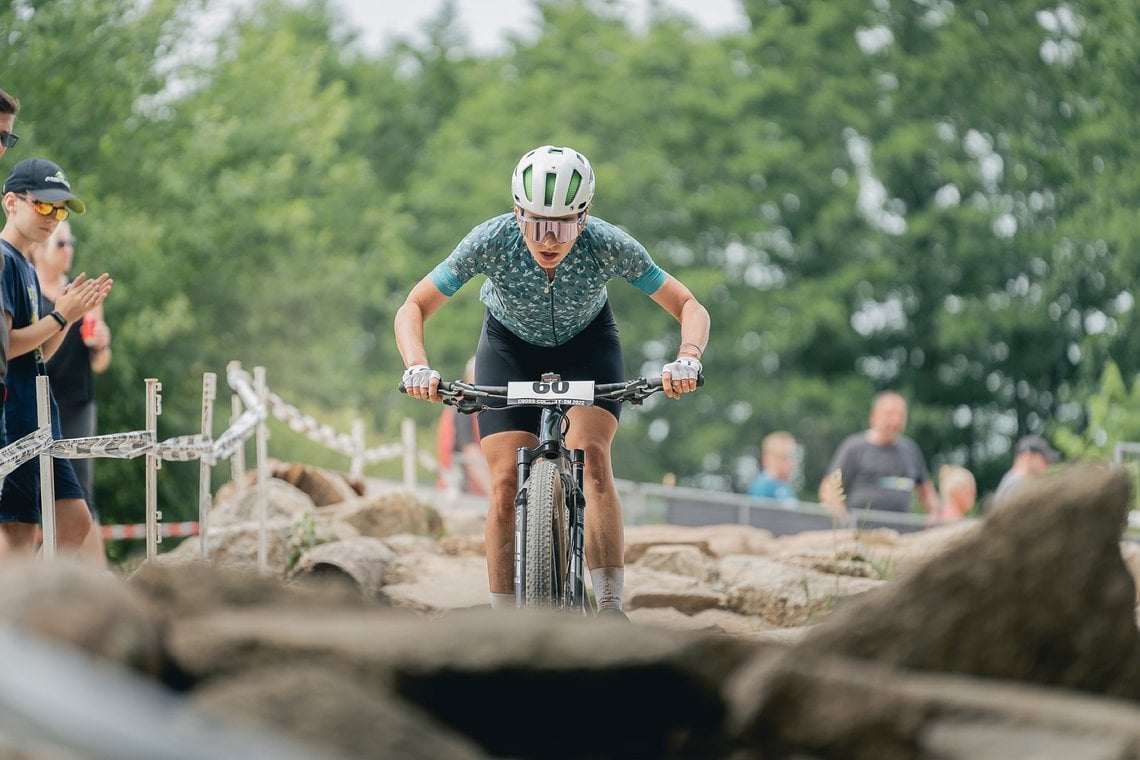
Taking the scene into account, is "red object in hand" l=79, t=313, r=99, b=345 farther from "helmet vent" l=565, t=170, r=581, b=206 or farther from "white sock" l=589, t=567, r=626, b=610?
"helmet vent" l=565, t=170, r=581, b=206

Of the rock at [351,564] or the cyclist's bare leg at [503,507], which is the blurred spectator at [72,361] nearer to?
the rock at [351,564]

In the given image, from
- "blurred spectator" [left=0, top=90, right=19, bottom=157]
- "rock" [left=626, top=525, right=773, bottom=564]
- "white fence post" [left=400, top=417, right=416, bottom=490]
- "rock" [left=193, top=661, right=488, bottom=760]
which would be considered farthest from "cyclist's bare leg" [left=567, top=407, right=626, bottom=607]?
"white fence post" [left=400, top=417, right=416, bottom=490]

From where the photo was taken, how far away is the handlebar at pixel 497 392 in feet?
21.6

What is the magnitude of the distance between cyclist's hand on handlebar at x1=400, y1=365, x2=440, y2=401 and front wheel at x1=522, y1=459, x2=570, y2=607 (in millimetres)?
468

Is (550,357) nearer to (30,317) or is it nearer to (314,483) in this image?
(30,317)

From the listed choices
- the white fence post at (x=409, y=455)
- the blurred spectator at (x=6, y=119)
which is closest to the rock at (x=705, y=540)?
the blurred spectator at (x=6, y=119)

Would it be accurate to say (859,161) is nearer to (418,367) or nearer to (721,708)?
(418,367)

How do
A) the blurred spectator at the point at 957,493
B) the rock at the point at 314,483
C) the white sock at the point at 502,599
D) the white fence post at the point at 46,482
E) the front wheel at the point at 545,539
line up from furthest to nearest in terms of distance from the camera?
the blurred spectator at the point at 957,493 → the rock at the point at 314,483 → the white fence post at the point at 46,482 → the white sock at the point at 502,599 → the front wheel at the point at 545,539

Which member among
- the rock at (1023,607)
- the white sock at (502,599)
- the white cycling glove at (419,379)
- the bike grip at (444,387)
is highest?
the white cycling glove at (419,379)

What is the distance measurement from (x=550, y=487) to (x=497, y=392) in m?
0.49

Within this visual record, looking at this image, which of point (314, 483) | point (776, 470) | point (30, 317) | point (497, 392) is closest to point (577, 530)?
point (497, 392)

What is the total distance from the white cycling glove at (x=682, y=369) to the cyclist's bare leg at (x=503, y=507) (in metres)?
0.66

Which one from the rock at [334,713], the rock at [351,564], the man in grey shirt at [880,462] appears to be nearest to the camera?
the rock at [334,713]

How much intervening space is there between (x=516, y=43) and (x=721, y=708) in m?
49.9
